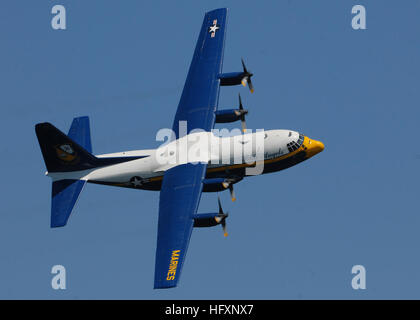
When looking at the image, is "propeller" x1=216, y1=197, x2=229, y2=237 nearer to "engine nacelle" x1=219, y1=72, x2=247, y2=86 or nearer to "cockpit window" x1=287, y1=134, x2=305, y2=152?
"cockpit window" x1=287, y1=134, x2=305, y2=152

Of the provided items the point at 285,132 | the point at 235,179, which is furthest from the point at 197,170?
the point at 285,132

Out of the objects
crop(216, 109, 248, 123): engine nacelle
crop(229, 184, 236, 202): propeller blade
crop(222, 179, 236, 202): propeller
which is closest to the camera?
crop(222, 179, 236, 202): propeller

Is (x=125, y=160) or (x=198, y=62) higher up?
(x=198, y=62)

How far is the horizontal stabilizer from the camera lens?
244ft

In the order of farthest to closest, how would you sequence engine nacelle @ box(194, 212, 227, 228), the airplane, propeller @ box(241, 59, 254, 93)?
propeller @ box(241, 59, 254, 93), the airplane, engine nacelle @ box(194, 212, 227, 228)

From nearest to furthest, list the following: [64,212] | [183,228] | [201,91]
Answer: [183,228], [64,212], [201,91]

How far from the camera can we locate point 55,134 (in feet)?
249

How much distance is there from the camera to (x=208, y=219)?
69.8 m

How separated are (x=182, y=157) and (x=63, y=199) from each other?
36.1 ft

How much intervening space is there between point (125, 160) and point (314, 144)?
660 inches

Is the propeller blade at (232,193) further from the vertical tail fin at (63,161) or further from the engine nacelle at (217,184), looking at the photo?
the vertical tail fin at (63,161)

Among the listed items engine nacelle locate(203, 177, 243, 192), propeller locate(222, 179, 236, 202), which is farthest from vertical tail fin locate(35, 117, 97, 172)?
propeller locate(222, 179, 236, 202)

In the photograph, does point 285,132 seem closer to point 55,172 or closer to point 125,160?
point 125,160

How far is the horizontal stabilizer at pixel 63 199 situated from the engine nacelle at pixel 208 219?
1195cm
